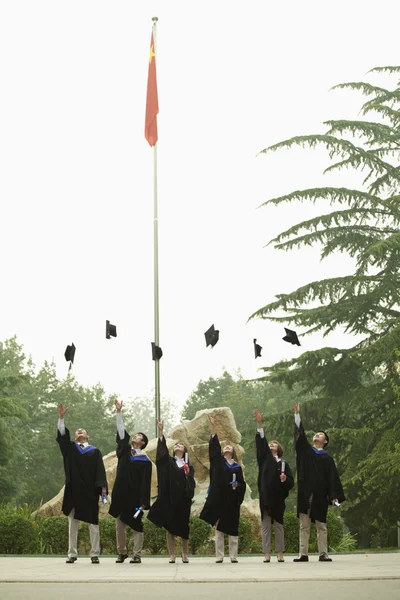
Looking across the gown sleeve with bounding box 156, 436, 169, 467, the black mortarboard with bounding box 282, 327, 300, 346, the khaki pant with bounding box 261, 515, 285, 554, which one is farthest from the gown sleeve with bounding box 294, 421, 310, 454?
the black mortarboard with bounding box 282, 327, 300, 346

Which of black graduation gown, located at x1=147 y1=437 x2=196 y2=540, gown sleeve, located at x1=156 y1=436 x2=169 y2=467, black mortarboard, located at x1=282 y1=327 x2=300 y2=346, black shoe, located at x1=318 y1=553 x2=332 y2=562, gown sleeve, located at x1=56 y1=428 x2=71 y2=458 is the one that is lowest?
black shoe, located at x1=318 y1=553 x2=332 y2=562

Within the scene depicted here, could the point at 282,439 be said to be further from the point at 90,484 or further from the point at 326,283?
the point at 90,484

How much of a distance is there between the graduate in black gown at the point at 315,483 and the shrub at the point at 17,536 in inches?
191

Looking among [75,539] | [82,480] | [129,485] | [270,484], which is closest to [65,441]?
[82,480]

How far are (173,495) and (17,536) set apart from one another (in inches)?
151

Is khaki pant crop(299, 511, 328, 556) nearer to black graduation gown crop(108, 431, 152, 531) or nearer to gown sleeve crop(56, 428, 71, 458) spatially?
black graduation gown crop(108, 431, 152, 531)

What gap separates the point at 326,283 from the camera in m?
25.6

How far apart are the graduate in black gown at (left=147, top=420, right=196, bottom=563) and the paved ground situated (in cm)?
110

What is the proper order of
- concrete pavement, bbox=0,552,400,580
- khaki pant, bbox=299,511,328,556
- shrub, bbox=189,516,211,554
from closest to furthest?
concrete pavement, bbox=0,552,400,580 < khaki pant, bbox=299,511,328,556 < shrub, bbox=189,516,211,554

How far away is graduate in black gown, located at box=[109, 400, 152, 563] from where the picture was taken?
40.9 ft

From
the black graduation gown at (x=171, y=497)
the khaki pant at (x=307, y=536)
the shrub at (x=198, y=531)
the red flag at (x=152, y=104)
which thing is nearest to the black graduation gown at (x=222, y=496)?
the black graduation gown at (x=171, y=497)

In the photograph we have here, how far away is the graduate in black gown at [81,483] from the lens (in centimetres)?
1238

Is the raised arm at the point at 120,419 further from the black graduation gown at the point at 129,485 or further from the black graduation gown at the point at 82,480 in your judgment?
the black graduation gown at the point at 82,480

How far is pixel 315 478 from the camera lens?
12852 millimetres
